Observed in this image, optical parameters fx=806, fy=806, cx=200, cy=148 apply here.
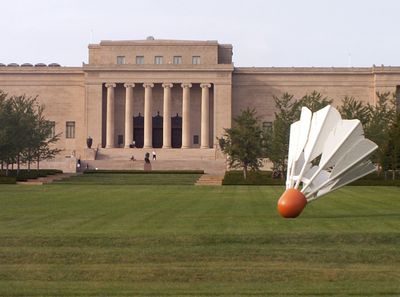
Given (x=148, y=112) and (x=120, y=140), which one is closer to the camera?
(x=148, y=112)

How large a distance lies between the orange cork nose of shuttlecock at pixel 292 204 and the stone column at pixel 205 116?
5805 centimetres

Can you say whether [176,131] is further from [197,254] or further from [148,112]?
[197,254]

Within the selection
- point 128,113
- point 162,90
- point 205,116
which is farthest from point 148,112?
point 205,116

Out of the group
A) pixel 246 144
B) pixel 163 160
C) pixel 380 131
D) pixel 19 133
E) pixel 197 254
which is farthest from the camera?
pixel 163 160

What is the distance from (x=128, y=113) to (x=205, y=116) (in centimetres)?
772

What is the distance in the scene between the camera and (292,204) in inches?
854

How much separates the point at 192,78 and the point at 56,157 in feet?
54.0

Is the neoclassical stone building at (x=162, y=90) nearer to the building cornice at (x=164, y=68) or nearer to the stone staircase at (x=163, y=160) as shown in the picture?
the building cornice at (x=164, y=68)

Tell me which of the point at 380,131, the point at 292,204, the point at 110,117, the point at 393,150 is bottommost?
the point at 292,204

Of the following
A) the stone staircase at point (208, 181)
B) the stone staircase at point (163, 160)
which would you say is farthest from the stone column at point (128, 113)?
the stone staircase at point (208, 181)

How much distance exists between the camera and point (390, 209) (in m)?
26.7

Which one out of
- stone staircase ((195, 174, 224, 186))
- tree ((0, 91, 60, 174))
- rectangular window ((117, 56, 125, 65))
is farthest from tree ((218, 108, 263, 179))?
rectangular window ((117, 56, 125, 65))

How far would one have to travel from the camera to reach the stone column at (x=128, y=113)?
265 feet

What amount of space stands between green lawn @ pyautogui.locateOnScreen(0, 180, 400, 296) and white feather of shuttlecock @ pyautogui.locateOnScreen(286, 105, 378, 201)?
1022 mm
